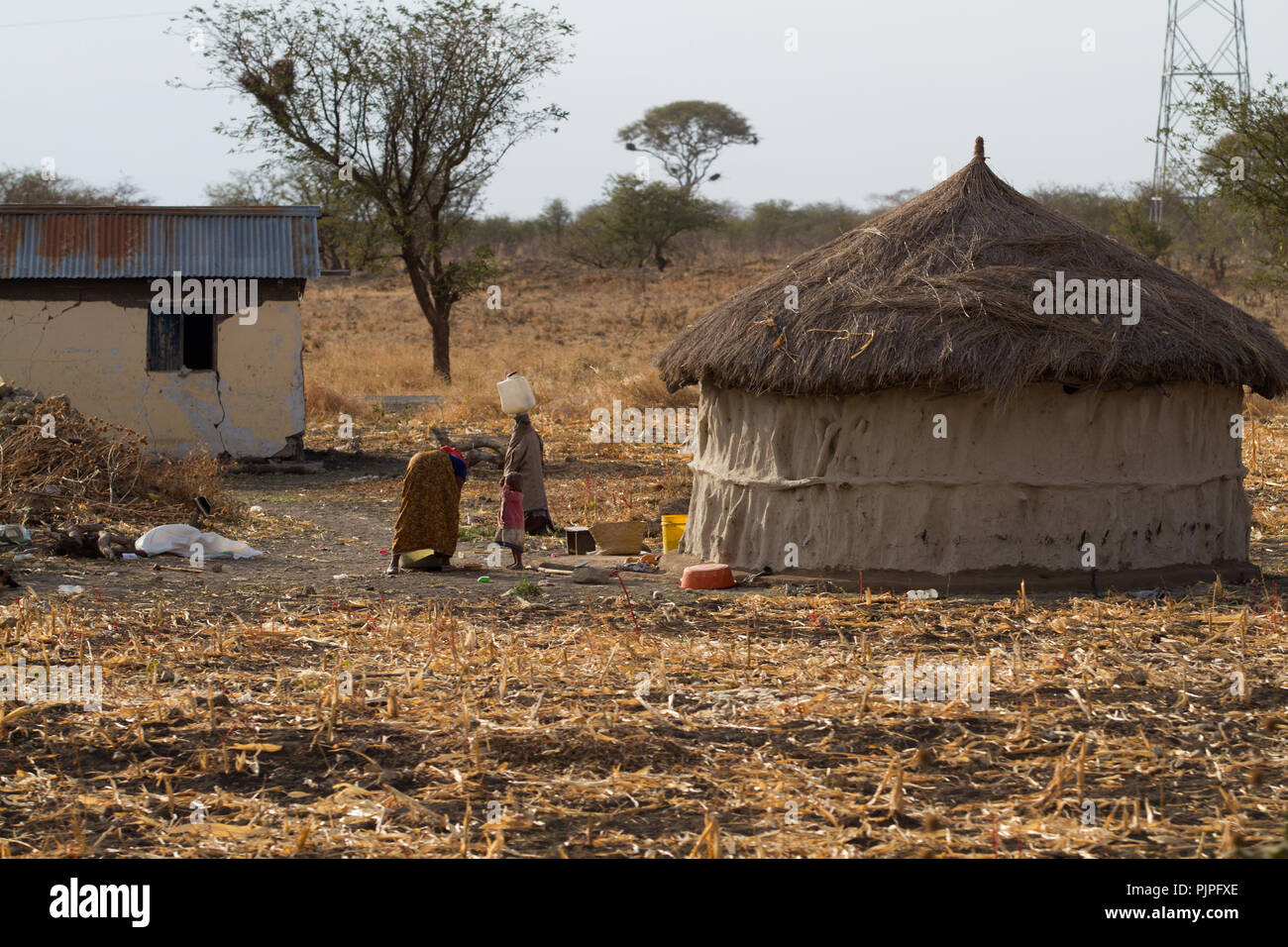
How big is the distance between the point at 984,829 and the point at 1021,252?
570cm

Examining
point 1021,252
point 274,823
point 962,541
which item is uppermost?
point 1021,252

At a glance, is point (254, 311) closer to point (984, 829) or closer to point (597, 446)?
point (597, 446)

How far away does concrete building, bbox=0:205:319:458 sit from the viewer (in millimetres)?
15992

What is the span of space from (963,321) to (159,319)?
10722mm

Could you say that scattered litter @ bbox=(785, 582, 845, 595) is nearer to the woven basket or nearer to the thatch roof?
the thatch roof

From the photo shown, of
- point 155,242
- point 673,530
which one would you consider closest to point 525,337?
point 155,242

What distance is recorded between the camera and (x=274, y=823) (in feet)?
15.3

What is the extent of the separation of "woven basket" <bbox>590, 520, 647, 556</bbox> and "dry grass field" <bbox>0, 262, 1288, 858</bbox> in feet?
4.03

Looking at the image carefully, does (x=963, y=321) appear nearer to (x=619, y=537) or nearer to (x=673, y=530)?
(x=673, y=530)

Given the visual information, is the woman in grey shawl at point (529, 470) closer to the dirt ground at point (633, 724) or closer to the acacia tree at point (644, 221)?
the dirt ground at point (633, 724)

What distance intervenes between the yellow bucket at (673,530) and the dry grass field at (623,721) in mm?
1019

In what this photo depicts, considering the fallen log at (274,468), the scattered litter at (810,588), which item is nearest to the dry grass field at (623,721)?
the scattered litter at (810,588)
